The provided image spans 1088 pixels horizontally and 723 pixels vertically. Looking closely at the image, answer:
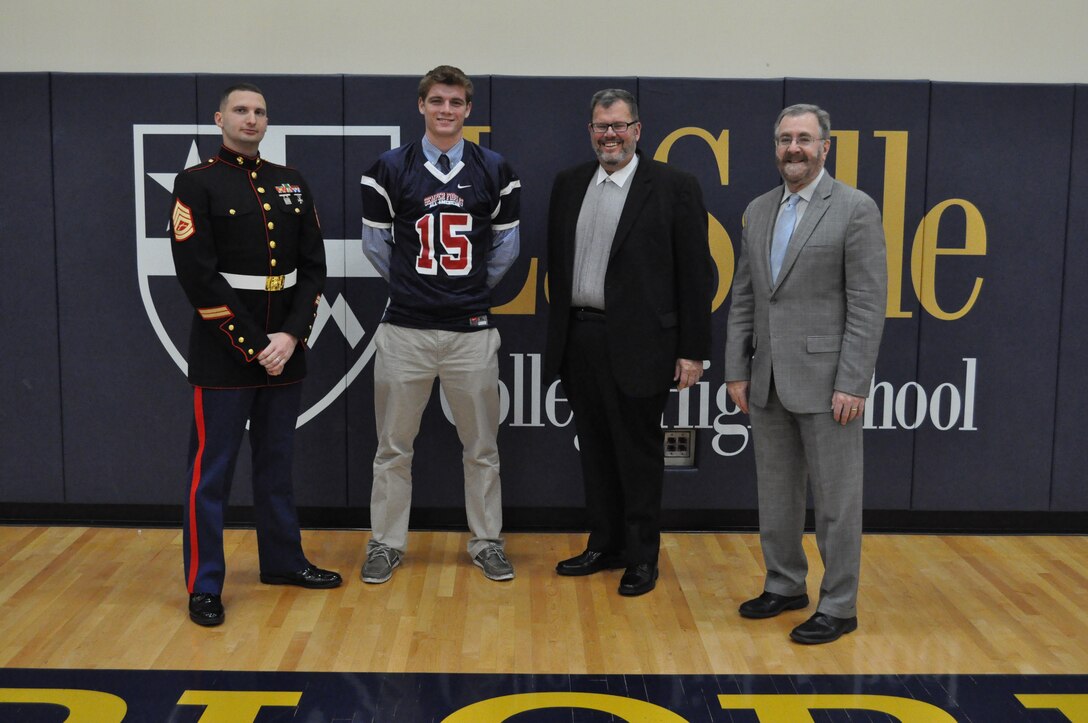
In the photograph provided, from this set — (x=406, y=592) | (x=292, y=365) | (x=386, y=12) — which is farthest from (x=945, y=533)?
(x=386, y=12)

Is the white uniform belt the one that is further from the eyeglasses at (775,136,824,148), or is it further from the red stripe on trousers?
the eyeglasses at (775,136,824,148)

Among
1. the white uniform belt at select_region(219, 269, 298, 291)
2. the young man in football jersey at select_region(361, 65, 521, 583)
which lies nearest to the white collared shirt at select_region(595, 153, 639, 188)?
the young man in football jersey at select_region(361, 65, 521, 583)

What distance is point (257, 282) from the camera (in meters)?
3.47

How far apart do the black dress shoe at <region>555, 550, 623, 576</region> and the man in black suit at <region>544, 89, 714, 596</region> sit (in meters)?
0.18

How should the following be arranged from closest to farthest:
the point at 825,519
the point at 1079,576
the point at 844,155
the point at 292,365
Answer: the point at 825,519
the point at 292,365
the point at 1079,576
the point at 844,155

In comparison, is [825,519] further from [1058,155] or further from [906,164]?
[1058,155]

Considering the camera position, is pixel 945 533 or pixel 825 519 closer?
pixel 825 519

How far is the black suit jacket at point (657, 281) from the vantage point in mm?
3561

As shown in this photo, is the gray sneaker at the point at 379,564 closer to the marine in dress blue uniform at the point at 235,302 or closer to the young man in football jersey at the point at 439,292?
the young man in football jersey at the point at 439,292

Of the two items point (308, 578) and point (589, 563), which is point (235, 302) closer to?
point (308, 578)

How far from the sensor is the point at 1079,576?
3.92 metres

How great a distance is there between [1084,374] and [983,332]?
0.46 metres

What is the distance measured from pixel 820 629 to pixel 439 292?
1.71 meters

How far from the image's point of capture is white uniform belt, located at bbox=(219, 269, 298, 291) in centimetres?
344
